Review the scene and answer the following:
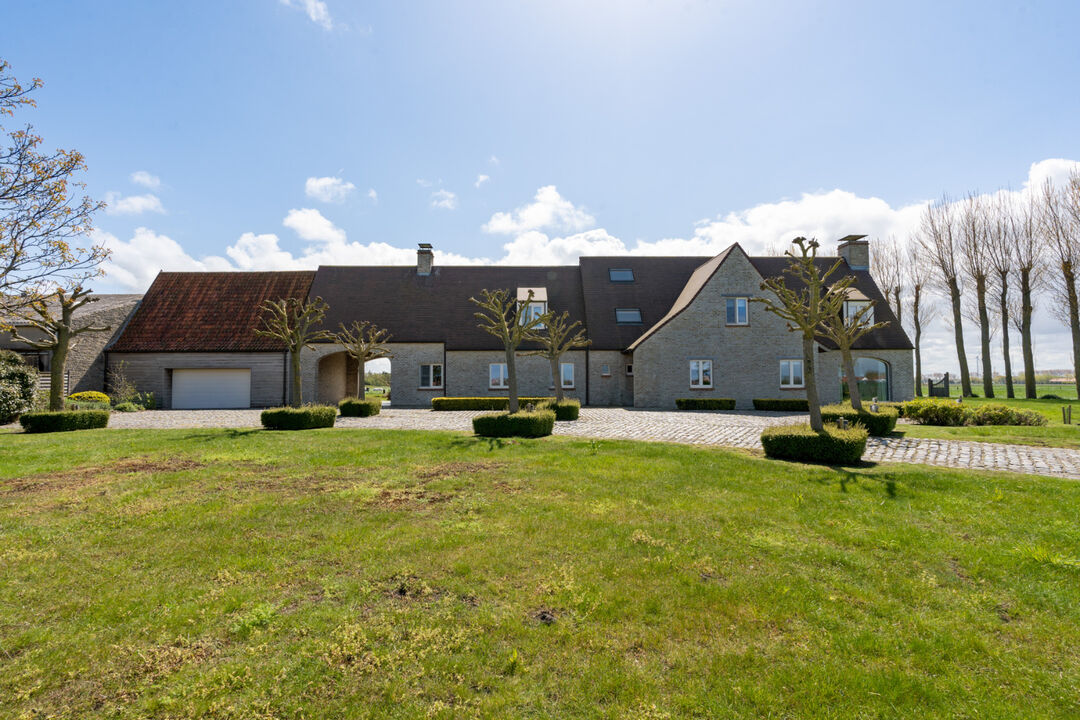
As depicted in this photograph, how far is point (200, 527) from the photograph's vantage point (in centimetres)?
581

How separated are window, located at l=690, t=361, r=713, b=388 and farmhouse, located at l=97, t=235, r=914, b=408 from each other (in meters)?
0.05

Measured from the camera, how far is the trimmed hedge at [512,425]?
528 inches

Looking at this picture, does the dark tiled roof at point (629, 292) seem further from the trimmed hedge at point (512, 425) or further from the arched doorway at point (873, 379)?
the trimmed hedge at point (512, 425)

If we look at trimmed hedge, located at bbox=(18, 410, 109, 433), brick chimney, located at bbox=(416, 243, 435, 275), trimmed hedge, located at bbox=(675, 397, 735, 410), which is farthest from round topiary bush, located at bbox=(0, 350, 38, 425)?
trimmed hedge, located at bbox=(675, 397, 735, 410)

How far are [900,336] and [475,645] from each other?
103ft

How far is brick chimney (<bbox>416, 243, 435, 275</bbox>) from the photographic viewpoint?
99.5 feet

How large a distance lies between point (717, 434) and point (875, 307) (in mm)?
19908

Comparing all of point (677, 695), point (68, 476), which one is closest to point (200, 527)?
point (68, 476)

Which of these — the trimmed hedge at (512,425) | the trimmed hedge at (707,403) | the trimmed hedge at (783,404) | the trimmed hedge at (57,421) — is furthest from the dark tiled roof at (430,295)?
the trimmed hedge at (512,425)

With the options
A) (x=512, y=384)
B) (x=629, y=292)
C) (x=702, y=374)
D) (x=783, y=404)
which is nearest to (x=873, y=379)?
(x=783, y=404)

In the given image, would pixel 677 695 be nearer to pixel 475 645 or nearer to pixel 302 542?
pixel 475 645

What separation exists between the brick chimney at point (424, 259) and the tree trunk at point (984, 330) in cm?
3487

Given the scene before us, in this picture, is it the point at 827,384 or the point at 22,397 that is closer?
the point at 22,397

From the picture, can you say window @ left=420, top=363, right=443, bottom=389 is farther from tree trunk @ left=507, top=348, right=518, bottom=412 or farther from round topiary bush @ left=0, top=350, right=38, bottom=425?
round topiary bush @ left=0, top=350, right=38, bottom=425
